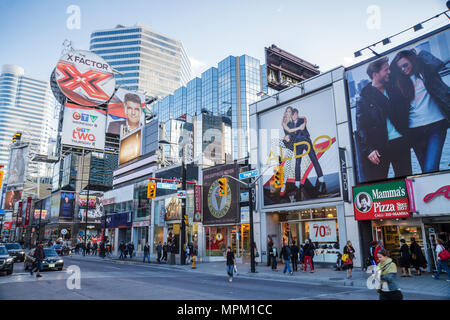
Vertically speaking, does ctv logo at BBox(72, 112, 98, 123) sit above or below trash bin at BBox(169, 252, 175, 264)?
above

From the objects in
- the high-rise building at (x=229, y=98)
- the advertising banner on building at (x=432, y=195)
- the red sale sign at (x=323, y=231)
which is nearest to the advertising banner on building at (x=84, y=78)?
the high-rise building at (x=229, y=98)

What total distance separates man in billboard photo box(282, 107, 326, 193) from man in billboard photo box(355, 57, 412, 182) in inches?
128

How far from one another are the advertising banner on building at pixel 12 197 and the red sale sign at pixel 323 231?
11618 centimetres

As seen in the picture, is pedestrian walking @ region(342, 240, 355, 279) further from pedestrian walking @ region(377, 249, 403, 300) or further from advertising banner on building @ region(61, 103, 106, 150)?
advertising banner on building @ region(61, 103, 106, 150)

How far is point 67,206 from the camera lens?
80812 mm

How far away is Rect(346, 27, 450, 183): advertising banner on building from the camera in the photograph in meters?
17.6

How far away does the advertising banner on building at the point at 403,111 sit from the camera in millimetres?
17641

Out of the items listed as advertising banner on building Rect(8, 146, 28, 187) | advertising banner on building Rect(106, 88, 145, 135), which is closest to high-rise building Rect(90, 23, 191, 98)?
advertising banner on building Rect(8, 146, 28, 187)

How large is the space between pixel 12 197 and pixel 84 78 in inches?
3058

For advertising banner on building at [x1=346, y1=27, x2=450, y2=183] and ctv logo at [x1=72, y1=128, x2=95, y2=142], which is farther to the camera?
ctv logo at [x1=72, y1=128, x2=95, y2=142]

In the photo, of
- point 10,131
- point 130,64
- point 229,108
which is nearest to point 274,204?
point 229,108
